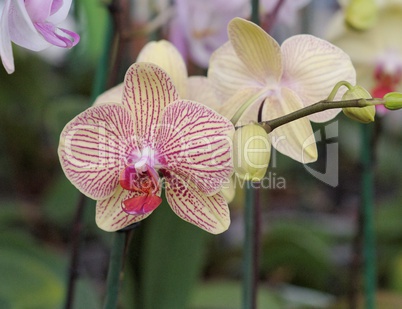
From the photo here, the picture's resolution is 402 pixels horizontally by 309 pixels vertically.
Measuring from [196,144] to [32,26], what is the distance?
0.36 ft

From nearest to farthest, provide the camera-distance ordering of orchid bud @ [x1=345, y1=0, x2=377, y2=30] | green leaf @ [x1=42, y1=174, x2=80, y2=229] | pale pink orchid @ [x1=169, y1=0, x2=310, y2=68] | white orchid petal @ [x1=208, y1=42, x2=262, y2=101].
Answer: white orchid petal @ [x1=208, y1=42, x2=262, y2=101], orchid bud @ [x1=345, y1=0, x2=377, y2=30], pale pink orchid @ [x1=169, y1=0, x2=310, y2=68], green leaf @ [x1=42, y1=174, x2=80, y2=229]

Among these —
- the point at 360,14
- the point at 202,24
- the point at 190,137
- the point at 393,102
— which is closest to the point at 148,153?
the point at 190,137

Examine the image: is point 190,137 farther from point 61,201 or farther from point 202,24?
point 61,201

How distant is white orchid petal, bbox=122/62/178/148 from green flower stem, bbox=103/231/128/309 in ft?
0.19

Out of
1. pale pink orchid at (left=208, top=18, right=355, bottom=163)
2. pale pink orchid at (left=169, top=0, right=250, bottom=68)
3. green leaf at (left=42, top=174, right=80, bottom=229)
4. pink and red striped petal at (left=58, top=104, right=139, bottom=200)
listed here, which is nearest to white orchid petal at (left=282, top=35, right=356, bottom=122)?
pale pink orchid at (left=208, top=18, right=355, bottom=163)

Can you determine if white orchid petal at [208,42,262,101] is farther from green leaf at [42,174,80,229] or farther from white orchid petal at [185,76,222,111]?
green leaf at [42,174,80,229]

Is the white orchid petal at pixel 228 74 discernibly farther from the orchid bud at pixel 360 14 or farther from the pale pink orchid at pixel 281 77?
the orchid bud at pixel 360 14

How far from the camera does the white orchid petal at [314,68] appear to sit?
393 mm

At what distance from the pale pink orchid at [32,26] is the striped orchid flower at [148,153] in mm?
45

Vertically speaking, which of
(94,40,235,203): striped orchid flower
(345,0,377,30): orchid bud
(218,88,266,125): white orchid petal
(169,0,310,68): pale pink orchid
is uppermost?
(169,0,310,68): pale pink orchid

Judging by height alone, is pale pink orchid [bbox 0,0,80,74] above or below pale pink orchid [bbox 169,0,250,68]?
below

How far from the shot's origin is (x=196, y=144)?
1.15 ft

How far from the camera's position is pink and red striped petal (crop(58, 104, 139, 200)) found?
345 mm

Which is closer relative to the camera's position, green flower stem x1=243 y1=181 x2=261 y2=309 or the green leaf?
green flower stem x1=243 y1=181 x2=261 y2=309
